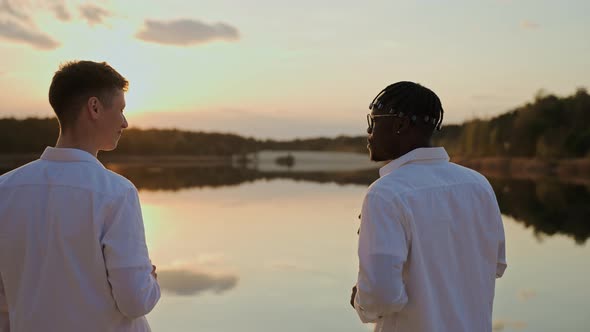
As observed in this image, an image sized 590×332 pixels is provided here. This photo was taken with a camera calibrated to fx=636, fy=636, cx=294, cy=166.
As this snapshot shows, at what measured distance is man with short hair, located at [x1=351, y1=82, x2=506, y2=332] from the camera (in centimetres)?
157

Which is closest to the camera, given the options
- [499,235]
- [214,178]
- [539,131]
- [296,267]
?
[499,235]

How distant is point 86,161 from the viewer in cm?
160

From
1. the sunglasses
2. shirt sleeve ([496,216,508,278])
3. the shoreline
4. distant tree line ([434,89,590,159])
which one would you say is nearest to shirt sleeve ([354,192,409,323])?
the sunglasses

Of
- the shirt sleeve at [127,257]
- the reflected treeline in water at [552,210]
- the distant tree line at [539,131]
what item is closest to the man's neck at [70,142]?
the shirt sleeve at [127,257]

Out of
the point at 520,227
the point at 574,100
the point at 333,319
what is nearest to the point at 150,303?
the point at 333,319

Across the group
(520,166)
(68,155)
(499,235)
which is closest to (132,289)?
(68,155)

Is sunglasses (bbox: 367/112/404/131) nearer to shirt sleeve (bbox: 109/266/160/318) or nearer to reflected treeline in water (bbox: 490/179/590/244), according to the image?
shirt sleeve (bbox: 109/266/160/318)

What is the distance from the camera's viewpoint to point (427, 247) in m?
1.62

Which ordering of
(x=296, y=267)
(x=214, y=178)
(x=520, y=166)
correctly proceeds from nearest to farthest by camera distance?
(x=296, y=267) < (x=214, y=178) < (x=520, y=166)

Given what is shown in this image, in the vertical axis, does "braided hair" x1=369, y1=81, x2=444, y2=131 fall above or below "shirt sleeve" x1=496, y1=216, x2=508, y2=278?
above

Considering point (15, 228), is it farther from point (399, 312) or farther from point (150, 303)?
point (399, 312)

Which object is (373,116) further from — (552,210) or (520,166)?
(520,166)

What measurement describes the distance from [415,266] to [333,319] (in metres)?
3.33

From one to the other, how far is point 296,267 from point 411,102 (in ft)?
17.4
